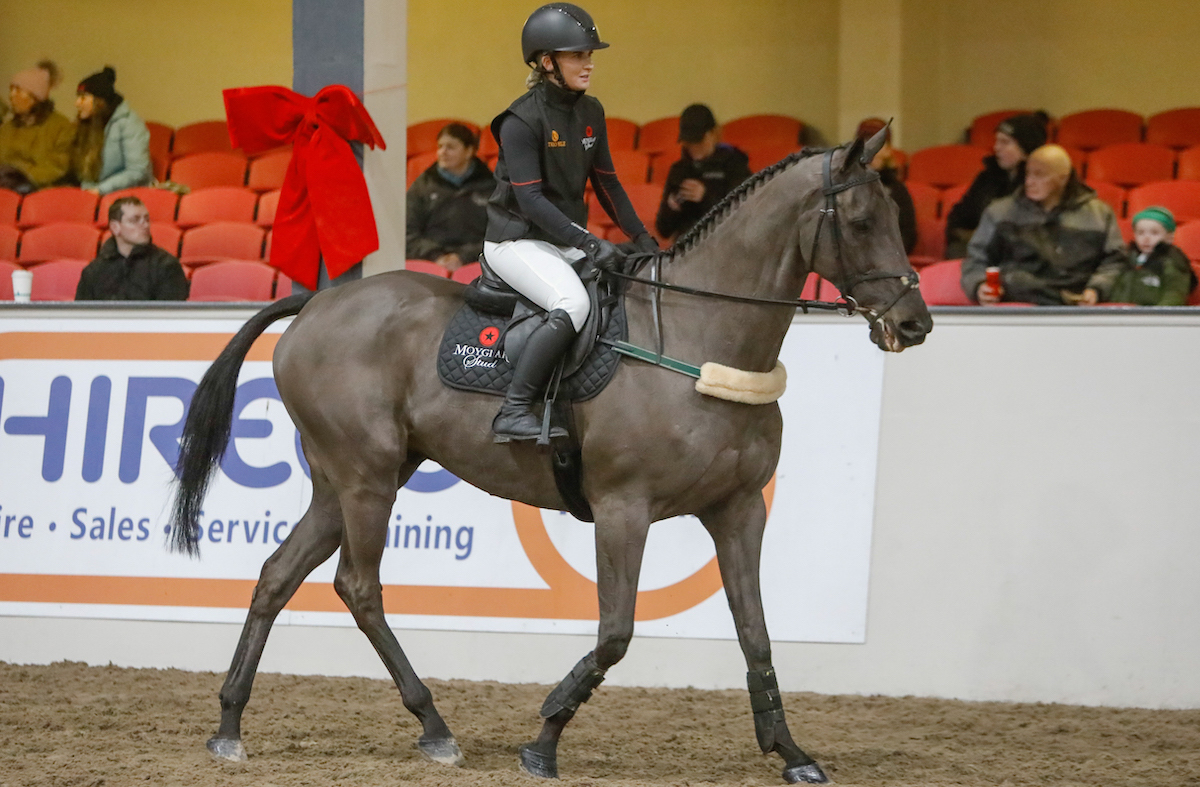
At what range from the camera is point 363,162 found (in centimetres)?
615

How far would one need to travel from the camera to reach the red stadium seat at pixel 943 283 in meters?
6.79

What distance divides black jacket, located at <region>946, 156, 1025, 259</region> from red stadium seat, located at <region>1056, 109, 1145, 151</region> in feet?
8.23

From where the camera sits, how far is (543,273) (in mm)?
4215

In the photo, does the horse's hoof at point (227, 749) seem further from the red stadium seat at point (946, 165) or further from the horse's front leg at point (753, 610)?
the red stadium seat at point (946, 165)

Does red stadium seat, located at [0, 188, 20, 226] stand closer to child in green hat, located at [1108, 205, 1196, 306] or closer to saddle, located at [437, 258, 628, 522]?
saddle, located at [437, 258, 628, 522]

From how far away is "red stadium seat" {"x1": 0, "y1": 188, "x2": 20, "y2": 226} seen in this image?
9567 millimetres

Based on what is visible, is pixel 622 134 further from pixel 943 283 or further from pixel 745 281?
pixel 745 281

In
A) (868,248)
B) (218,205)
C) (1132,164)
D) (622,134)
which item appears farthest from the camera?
(622,134)

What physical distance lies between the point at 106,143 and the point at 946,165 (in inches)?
260

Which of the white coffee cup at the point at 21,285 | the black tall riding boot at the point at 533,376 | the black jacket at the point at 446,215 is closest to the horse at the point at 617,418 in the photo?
the black tall riding boot at the point at 533,376

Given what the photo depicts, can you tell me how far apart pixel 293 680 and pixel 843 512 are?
268cm

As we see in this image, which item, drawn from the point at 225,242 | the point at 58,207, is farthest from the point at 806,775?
the point at 58,207

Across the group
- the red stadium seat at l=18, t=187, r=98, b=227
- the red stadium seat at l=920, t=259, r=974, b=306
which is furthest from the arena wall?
the red stadium seat at l=18, t=187, r=98, b=227

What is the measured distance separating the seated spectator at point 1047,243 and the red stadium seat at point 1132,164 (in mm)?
2545
